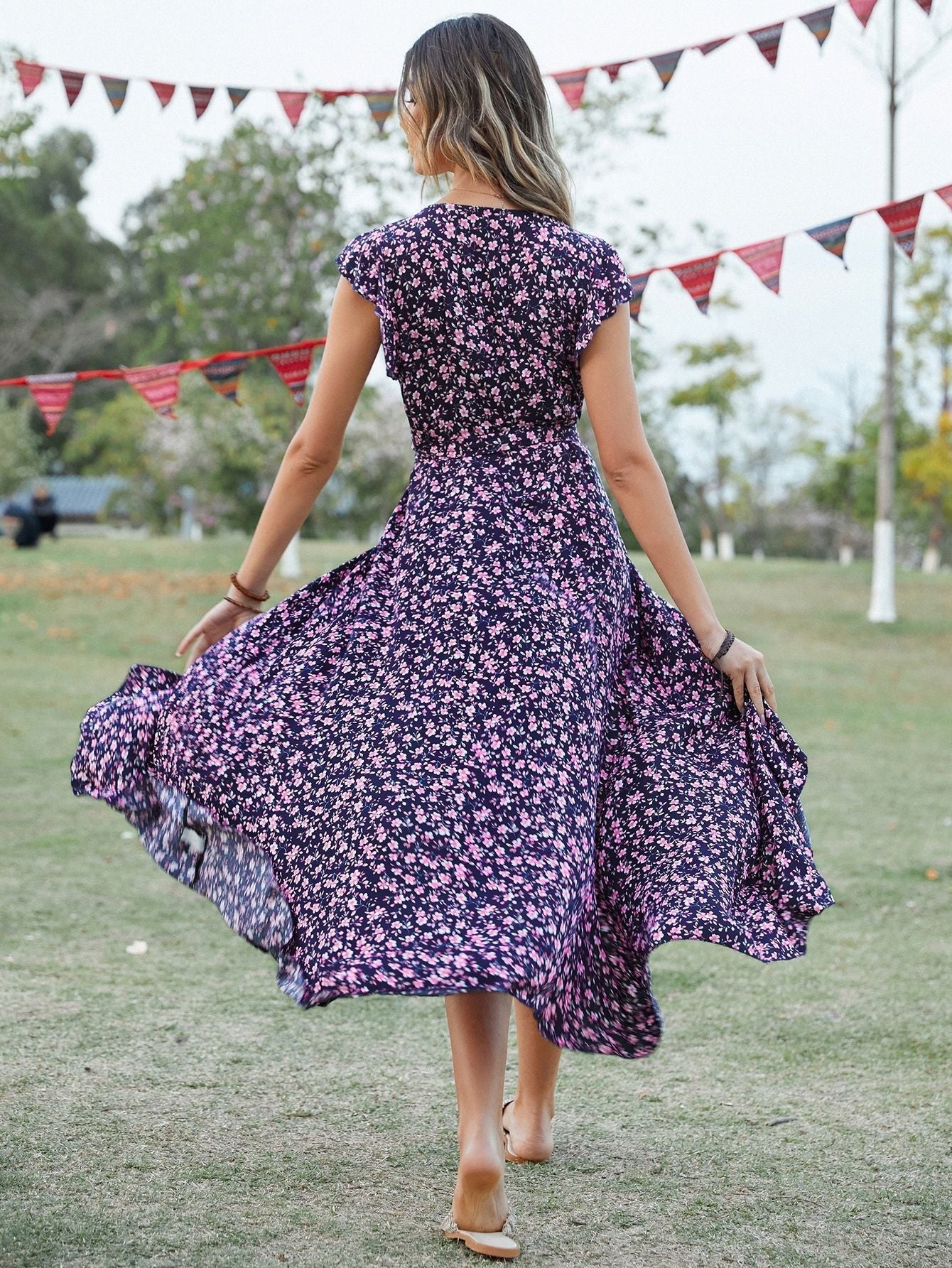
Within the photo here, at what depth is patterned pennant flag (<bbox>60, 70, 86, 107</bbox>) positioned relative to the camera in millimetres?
5746

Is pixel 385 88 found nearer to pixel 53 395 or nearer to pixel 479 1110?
pixel 53 395

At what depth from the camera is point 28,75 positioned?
582 cm

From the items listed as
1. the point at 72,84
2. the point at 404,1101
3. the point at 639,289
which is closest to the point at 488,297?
the point at 404,1101

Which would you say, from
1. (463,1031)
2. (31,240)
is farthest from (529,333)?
(31,240)

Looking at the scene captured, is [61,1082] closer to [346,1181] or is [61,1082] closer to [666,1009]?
[346,1181]

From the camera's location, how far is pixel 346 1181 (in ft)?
8.28

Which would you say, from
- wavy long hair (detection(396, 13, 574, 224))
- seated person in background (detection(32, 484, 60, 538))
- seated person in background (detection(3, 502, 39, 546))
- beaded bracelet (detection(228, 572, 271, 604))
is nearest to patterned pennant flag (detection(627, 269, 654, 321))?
wavy long hair (detection(396, 13, 574, 224))

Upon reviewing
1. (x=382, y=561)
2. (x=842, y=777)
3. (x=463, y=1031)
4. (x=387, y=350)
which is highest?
(x=387, y=350)

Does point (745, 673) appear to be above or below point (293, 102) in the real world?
below

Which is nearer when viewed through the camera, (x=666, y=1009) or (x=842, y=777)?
(x=666, y=1009)

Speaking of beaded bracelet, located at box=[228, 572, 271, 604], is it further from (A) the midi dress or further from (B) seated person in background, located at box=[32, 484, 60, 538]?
(B) seated person in background, located at box=[32, 484, 60, 538]

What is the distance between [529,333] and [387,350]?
255 millimetres

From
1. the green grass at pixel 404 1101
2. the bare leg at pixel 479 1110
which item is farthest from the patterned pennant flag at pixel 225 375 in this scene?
the bare leg at pixel 479 1110

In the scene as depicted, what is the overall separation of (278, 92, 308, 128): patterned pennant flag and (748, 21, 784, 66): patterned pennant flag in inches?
72.8
